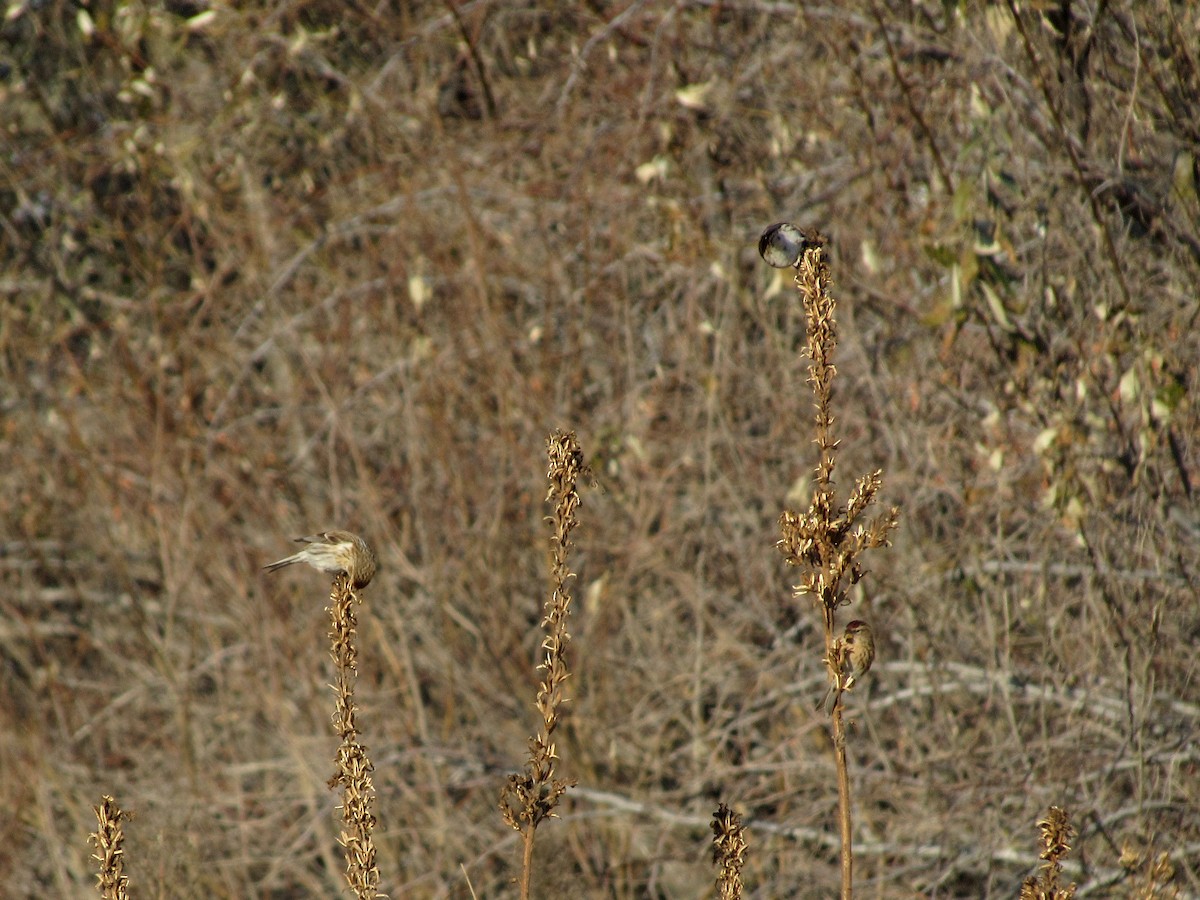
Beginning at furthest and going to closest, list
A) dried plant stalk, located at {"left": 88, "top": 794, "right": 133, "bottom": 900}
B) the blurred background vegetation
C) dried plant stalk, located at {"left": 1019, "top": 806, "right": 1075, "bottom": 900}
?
the blurred background vegetation < dried plant stalk, located at {"left": 88, "top": 794, "right": 133, "bottom": 900} < dried plant stalk, located at {"left": 1019, "top": 806, "right": 1075, "bottom": 900}

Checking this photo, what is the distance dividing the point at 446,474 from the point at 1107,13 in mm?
2425

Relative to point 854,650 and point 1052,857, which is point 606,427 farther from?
point 1052,857

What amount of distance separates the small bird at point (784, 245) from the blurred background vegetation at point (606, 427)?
1754mm

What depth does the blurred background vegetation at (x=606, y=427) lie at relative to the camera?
3512mm

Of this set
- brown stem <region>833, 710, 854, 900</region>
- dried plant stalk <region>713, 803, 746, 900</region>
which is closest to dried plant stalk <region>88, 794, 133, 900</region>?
dried plant stalk <region>713, 803, 746, 900</region>

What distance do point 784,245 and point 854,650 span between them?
475 millimetres

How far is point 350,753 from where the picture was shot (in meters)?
1.56

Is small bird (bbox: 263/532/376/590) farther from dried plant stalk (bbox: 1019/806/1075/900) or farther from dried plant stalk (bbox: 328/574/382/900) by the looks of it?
dried plant stalk (bbox: 1019/806/1075/900)

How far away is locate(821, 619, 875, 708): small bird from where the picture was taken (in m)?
1.48

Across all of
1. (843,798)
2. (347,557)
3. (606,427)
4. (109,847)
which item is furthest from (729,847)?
(606,427)

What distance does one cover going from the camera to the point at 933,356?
3.94 m

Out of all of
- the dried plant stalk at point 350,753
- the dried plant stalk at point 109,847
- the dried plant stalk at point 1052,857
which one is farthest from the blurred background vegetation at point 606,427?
the dried plant stalk at point 1052,857

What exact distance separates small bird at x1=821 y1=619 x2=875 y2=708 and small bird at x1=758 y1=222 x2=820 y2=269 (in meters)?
0.43

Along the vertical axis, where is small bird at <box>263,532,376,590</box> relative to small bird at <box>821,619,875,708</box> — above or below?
above
